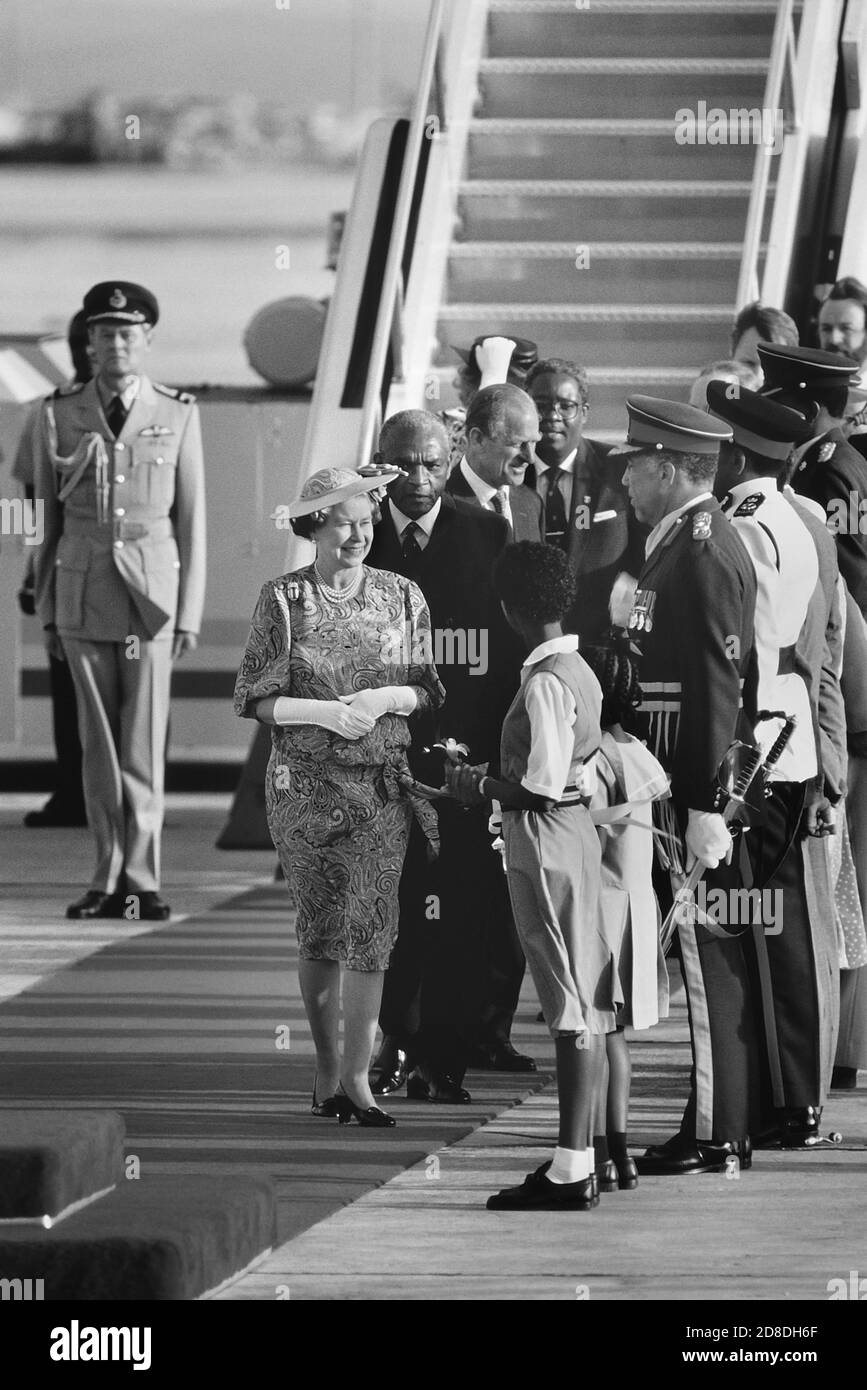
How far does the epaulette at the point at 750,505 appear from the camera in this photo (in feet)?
19.8

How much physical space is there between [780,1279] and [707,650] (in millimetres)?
1386

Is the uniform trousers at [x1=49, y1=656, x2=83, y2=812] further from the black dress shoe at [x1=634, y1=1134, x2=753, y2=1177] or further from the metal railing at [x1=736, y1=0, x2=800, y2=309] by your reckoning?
the black dress shoe at [x1=634, y1=1134, x2=753, y2=1177]

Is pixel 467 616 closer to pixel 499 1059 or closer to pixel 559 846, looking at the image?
pixel 499 1059

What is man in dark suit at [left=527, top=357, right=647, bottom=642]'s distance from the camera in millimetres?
7781

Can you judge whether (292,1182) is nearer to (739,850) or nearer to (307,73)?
(739,850)

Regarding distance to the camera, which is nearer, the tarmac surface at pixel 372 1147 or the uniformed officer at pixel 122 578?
the tarmac surface at pixel 372 1147

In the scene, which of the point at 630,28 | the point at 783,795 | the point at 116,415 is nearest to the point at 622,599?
→ the point at 783,795

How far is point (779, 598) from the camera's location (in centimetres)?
598

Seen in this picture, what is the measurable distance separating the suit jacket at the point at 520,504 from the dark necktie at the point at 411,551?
0.30 m

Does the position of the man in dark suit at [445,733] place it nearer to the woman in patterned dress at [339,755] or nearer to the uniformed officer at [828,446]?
the woman in patterned dress at [339,755]

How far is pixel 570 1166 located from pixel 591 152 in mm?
7083

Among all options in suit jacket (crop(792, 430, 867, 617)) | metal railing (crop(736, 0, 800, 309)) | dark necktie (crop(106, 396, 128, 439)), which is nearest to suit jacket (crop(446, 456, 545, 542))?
suit jacket (crop(792, 430, 867, 617))

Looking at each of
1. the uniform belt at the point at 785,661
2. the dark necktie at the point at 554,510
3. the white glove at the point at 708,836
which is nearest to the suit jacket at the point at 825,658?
the uniform belt at the point at 785,661

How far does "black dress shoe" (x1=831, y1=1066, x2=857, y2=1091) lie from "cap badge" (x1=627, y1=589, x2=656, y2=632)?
152cm
